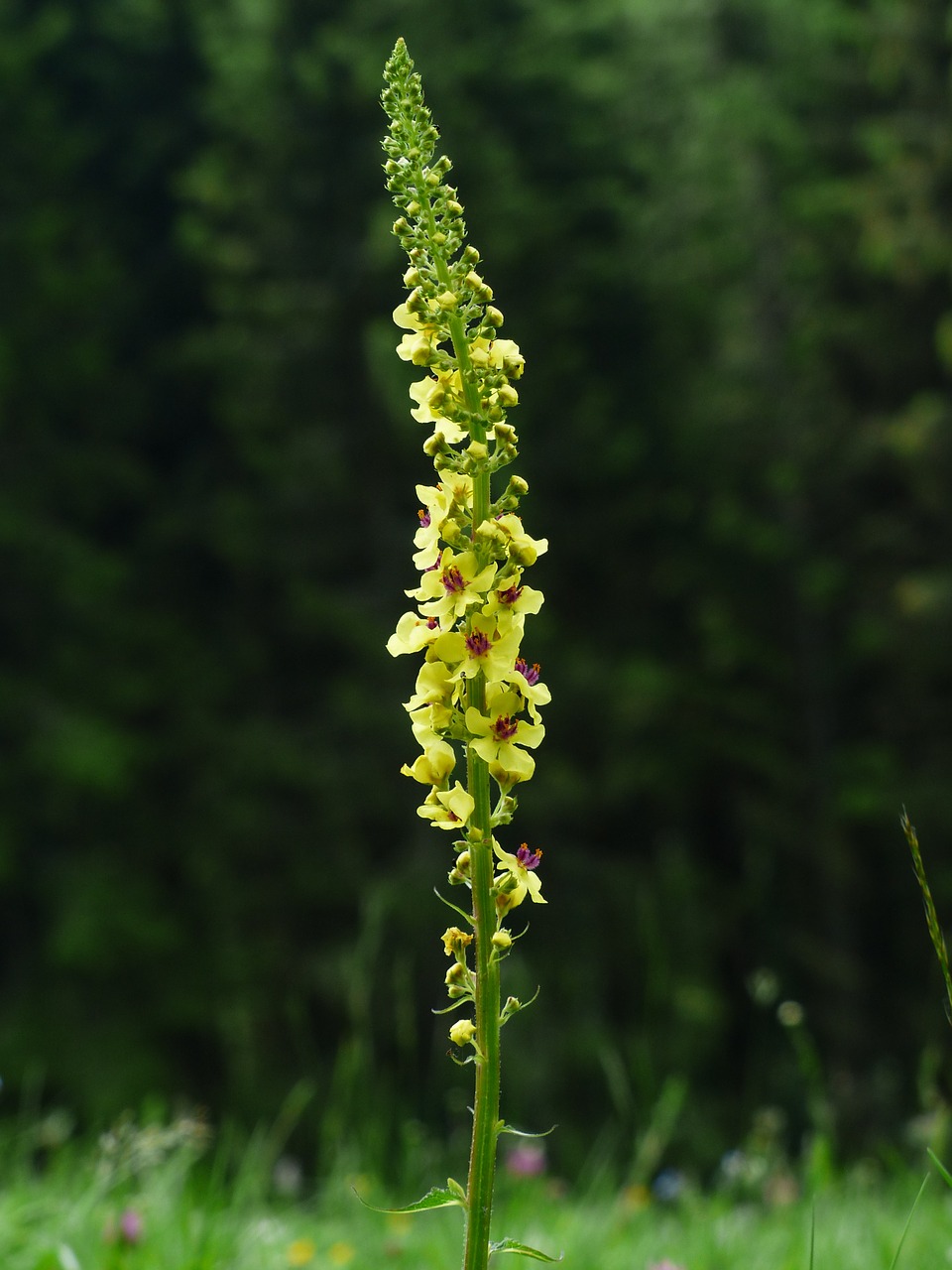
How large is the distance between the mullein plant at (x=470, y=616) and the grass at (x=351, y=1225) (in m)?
0.80

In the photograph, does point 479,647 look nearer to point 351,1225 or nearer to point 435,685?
point 435,685

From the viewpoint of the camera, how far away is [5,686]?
1228cm

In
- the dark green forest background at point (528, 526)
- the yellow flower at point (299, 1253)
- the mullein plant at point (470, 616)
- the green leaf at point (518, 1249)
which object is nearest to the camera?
the green leaf at point (518, 1249)

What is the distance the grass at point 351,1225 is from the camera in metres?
2.18

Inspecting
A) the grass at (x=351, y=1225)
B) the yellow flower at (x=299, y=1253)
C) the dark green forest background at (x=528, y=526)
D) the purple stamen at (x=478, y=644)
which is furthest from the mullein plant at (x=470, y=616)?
the dark green forest background at (x=528, y=526)

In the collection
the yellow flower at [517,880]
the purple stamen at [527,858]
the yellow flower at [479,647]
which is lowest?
the yellow flower at [517,880]

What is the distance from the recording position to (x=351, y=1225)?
2.93 m

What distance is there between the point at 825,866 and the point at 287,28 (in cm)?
961

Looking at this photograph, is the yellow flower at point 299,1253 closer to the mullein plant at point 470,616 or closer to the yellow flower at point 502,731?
the mullein plant at point 470,616

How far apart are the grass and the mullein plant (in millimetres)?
798

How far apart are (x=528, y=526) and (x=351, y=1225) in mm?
10099

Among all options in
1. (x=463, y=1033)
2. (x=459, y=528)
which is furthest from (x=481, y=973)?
(x=459, y=528)

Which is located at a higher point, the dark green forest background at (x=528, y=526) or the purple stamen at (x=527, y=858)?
the dark green forest background at (x=528, y=526)

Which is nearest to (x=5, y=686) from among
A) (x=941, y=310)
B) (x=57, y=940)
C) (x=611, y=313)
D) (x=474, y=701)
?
(x=57, y=940)
